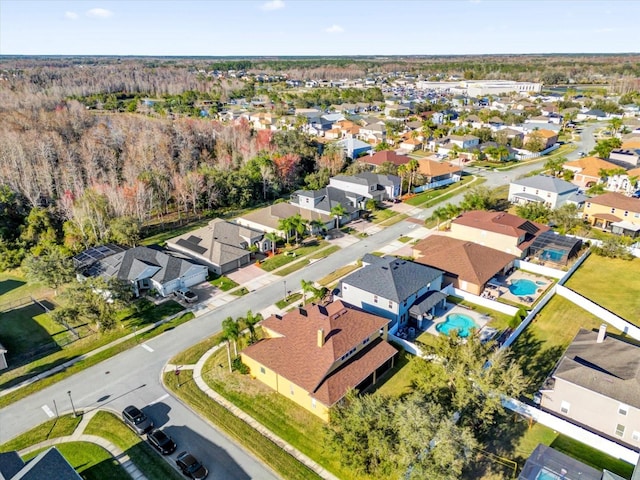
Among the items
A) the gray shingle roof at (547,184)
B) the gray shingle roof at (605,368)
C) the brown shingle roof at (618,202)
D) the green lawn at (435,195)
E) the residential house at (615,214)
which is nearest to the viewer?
the gray shingle roof at (605,368)

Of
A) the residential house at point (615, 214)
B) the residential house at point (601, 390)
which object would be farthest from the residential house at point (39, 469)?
the residential house at point (615, 214)

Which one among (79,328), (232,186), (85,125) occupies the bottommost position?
(79,328)

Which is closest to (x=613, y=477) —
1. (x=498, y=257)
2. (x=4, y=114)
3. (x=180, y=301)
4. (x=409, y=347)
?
(x=409, y=347)

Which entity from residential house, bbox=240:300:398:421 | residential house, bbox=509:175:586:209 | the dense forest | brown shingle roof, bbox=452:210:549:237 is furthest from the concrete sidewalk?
residential house, bbox=509:175:586:209

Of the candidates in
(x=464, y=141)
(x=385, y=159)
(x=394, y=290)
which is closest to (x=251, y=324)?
(x=394, y=290)

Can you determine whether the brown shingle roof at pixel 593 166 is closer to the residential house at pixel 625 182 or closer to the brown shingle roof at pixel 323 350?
the residential house at pixel 625 182

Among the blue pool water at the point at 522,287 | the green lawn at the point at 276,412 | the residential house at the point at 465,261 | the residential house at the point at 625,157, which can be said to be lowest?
the blue pool water at the point at 522,287

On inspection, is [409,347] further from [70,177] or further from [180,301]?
[70,177]

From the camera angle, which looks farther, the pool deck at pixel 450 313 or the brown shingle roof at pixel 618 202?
the brown shingle roof at pixel 618 202
